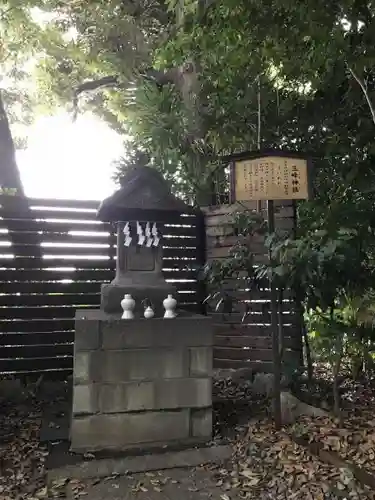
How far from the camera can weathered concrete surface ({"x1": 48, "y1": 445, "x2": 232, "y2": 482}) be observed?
3453 mm

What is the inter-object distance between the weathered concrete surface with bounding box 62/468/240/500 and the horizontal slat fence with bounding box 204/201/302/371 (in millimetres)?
2428

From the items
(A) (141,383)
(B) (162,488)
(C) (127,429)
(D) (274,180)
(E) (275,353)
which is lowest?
(B) (162,488)

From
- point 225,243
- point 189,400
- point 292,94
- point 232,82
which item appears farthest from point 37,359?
point 292,94

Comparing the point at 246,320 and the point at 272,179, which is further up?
the point at 272,179

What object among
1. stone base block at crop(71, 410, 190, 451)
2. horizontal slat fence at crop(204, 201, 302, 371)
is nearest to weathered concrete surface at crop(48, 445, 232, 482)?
stone base block at crop(71, 410, 190, 451)

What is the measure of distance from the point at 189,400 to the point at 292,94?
13.6 feet

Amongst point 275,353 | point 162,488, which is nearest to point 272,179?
point 275,353

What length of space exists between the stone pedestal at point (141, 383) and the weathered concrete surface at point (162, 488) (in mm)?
518

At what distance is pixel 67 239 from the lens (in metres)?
5.76

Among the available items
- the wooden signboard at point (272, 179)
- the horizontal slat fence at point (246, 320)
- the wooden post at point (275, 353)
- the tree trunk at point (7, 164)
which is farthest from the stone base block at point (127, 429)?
the tree trunk at point (7, 164)

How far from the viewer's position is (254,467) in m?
3.54

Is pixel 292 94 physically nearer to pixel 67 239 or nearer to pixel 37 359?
pixel 67 239

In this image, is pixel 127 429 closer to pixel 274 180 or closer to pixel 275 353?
pixel 275 353

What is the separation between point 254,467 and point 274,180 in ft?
7.92
